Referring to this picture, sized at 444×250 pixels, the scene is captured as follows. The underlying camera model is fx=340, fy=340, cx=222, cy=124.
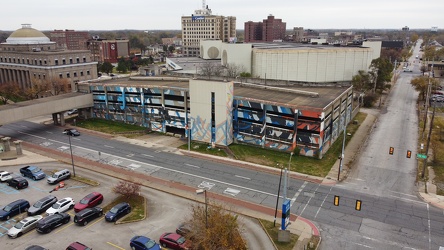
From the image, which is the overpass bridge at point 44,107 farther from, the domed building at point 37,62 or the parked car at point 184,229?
the parked car at point 184,229

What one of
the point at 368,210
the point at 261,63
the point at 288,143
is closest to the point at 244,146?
the point at 288,143

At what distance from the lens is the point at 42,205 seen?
3959 cm

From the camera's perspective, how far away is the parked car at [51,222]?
35.0 meters

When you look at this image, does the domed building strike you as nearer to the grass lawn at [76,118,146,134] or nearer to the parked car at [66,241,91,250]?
the grass lawn at [76,118,146,134]

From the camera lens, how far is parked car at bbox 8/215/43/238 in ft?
113

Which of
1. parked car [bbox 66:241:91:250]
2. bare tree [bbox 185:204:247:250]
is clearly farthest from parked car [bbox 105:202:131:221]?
bare tree [bbox 185:204:247:250]

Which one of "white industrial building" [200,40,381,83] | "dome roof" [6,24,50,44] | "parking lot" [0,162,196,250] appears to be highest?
→ "dome roof" [6,24,50,44]

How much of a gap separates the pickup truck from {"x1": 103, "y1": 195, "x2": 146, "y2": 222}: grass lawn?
14.4 m

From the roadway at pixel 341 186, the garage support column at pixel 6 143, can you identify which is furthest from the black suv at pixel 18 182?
the garage support column at pixel 6 143

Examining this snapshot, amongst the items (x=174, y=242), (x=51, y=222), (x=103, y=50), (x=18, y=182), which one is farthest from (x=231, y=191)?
(x=103, y=50)

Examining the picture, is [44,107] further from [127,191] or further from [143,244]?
[143,244]

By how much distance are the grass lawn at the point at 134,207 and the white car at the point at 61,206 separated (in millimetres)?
4068

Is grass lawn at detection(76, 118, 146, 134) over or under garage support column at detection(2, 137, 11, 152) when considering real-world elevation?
under

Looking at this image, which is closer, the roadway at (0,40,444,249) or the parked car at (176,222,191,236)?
the parked car at (176,222,191,236)
